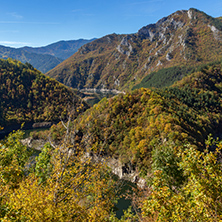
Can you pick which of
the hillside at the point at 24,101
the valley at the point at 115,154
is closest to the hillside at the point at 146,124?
the valley at the point at 115,154

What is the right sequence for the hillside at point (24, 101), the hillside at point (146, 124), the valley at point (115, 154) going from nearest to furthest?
the valley at point (115, 154), the hillside at point (146, 124), the hillside at point (24, 101)

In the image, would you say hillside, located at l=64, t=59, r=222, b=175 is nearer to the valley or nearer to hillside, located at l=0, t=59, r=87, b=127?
the valley

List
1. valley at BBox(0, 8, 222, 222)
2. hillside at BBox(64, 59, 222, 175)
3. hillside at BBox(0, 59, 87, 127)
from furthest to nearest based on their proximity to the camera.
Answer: hillside at BBox(0, 59, 87, 127) < hillside at BBox(64, 59, 222, 175) < valley at BBox(0, 8, 222, 222)

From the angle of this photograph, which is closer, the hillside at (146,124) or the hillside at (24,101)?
the hillside at (146,124)

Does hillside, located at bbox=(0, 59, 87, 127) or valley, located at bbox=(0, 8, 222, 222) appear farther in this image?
hillside, located at bbox=(0, 59, 87, 127)

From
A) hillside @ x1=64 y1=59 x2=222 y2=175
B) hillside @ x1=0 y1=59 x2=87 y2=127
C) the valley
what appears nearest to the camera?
the valley

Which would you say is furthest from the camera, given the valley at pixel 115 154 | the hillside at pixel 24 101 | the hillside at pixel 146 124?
the hillside at pixel 24 101

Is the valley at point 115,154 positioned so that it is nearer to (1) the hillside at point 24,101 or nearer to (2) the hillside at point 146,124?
(2) the hillside at point 146,124

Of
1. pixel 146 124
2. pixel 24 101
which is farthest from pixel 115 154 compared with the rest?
pixel 24 101

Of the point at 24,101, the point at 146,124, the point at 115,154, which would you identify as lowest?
the point at 115,154

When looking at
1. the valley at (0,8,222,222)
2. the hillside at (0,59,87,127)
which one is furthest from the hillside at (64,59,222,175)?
A: the hillside at (0,59,87,127)

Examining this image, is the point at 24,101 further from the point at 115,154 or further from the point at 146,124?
the point at 146,124
